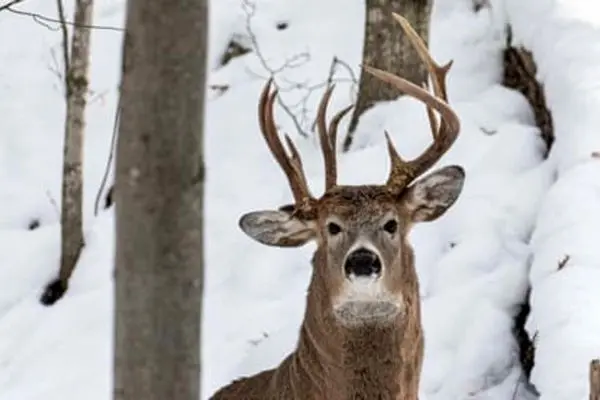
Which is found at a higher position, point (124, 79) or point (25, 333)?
point (124, 79)

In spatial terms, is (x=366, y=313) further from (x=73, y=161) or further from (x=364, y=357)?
(x=73, y=161)

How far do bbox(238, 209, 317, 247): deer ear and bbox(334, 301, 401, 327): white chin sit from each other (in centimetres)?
34

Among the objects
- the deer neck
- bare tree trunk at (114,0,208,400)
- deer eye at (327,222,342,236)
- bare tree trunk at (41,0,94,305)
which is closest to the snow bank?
the deer neck

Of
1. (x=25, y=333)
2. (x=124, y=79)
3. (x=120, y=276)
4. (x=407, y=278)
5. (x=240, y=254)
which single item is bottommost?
(x=25, y=333)

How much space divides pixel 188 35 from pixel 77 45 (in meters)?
6.89

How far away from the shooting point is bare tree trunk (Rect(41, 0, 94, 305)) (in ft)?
29.0

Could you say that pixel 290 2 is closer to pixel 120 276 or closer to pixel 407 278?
pixel 407 278

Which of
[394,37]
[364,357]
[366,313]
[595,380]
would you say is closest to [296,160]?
[366,313]

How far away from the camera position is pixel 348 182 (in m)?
8.72

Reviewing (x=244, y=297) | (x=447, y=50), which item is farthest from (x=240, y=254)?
(x=447, y=50)

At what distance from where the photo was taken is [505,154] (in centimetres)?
872

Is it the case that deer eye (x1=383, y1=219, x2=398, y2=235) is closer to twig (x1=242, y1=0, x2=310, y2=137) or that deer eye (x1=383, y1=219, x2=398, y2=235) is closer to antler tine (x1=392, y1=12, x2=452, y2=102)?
antler tine (x1=392, y1=12, x2=452, y2=102)

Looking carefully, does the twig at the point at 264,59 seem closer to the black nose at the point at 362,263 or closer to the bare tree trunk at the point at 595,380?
the bare tree trunk at the point at 595,380

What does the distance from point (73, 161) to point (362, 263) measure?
433cm
